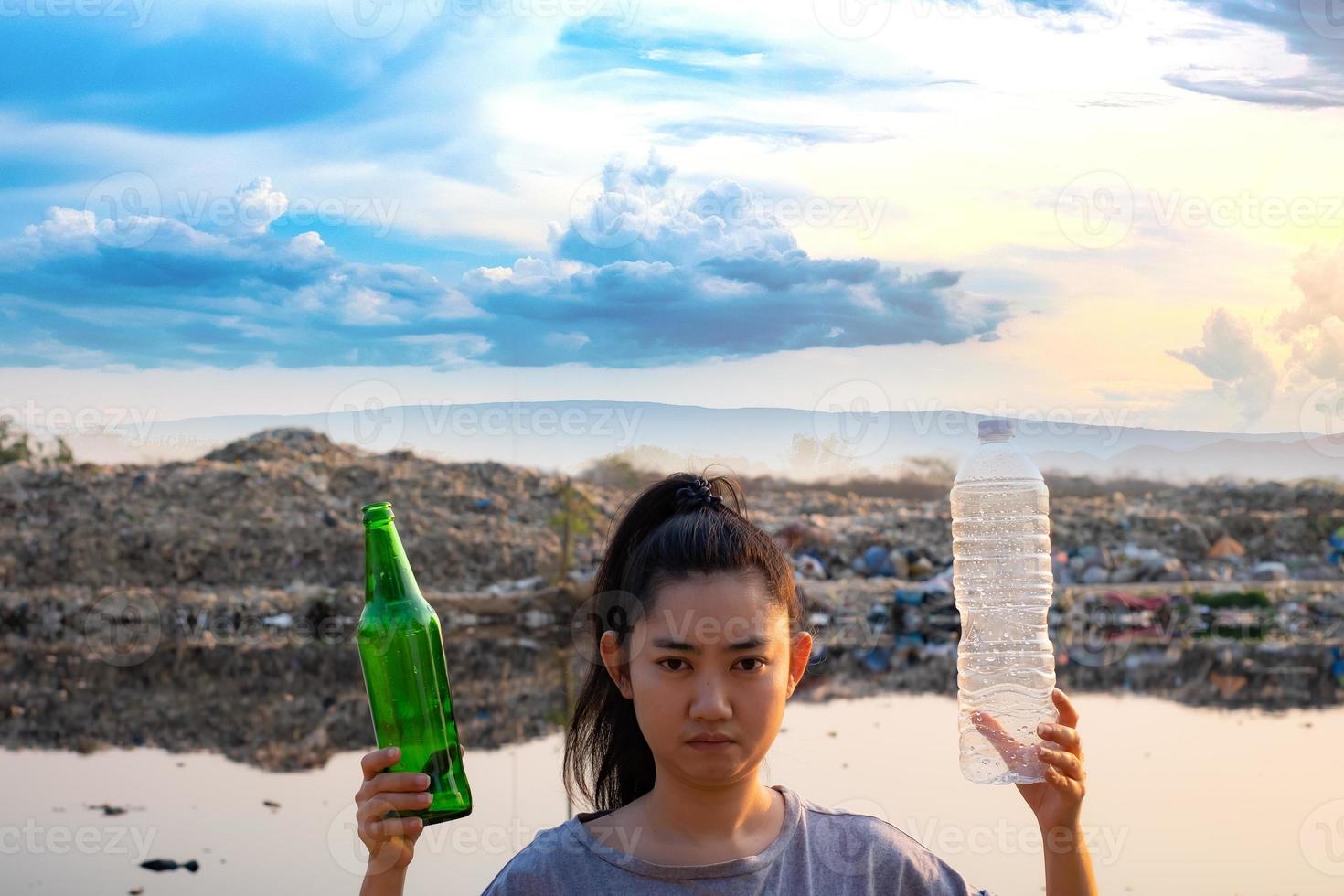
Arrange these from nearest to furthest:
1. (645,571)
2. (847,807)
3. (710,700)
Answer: (710,700) → (645,571) → (847,807)

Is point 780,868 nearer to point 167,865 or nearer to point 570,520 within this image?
point 167,865

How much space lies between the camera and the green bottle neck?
218 centimetres

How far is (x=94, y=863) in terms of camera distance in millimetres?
5004

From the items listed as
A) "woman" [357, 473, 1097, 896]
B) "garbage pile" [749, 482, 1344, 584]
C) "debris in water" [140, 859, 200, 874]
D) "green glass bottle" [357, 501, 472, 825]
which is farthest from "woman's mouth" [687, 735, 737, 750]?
"garbage pile" [749, 482, 1344, 584]

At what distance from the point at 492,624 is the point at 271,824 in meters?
6.04

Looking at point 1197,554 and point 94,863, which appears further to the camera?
point 1197,554

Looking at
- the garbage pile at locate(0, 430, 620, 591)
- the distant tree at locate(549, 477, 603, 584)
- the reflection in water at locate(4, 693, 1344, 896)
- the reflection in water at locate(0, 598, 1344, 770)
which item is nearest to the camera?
the reflection in water at locate(4, 693, 1344, 896)

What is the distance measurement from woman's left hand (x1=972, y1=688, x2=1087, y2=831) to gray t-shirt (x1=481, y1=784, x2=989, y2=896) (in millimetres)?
185

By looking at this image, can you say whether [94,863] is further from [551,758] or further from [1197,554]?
[1197,554]

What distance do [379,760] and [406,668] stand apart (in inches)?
7.0

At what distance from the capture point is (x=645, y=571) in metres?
2.37

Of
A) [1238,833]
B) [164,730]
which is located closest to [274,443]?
[164,730]

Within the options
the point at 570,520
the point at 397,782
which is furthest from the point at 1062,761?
the point at 570,520

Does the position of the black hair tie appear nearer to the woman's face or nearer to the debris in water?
the woman's face
